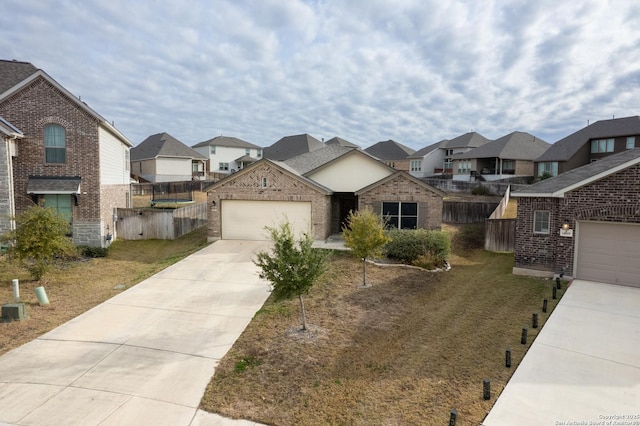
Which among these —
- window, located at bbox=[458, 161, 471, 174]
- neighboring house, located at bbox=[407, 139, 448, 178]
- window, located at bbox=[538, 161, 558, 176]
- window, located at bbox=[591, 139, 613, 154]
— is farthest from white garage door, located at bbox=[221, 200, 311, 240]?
neighboring house, located at bbox=[407, 139, 448, 178]

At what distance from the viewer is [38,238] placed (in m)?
14.6

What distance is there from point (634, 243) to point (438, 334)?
29.8ft

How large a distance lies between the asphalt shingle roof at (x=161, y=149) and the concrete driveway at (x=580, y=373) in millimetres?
45367

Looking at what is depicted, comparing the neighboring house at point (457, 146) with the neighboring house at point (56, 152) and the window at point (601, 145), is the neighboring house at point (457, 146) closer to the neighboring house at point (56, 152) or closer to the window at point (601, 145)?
the window at point (601, 145)

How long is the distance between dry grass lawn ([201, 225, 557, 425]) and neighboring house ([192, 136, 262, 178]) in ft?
167

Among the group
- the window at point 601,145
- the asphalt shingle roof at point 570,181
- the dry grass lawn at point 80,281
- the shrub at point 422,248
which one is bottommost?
the dry grass lawn at point 80,281

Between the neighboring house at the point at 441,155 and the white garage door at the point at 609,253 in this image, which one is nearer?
the white garage door at the point at 609,253

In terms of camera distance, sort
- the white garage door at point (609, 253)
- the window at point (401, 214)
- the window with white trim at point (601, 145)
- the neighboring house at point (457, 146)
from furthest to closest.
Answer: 1. the neighboring house at point (457, 146)
2. the window with white trim at point (601, 145)
3. the window at point (401, 214)
4. the white garage door at point (609, 253)

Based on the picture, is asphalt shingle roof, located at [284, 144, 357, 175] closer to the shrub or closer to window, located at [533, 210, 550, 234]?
the shrub

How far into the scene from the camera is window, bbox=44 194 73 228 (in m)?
19.8

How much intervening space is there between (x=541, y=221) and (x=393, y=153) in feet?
165

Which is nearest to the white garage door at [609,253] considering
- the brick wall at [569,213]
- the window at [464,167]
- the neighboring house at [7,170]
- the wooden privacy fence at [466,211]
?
the brick wall at [569,213]

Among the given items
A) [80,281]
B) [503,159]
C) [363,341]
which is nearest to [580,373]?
[363,341]

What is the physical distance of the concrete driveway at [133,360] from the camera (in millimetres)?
7387
